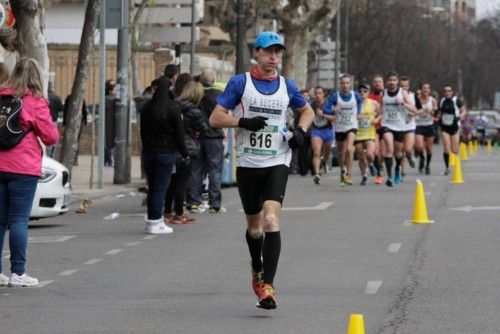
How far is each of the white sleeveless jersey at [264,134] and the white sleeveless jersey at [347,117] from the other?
16.6m

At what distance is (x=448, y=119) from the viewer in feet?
113

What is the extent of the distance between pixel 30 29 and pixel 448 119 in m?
12.8

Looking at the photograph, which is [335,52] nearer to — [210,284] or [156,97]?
[156,97]

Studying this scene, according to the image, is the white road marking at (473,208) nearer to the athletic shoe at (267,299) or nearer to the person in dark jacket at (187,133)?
the person in dark jacket at (187,133)

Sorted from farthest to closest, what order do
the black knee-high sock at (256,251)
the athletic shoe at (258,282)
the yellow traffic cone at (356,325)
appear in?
the black knee-high sock at (256,251)
the athletic shoe at (258,282)
the yellow traffic cone at (356,325)

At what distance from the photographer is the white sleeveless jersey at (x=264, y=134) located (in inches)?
456

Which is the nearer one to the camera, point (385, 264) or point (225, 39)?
point (385, 264)

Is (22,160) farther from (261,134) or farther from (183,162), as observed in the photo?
(183,162)

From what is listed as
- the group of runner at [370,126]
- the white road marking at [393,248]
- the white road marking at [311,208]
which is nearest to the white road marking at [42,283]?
the white road marking at [393,248]

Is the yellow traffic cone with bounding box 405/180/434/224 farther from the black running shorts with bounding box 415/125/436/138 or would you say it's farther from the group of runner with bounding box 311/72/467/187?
Answer: the black running shorts with bounding box 415/125/436/138

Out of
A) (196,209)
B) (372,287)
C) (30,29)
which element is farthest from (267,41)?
(30,29)

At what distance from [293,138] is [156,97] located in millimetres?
6811

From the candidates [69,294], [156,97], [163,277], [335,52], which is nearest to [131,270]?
[163,277]

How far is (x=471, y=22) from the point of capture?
5851 inches
